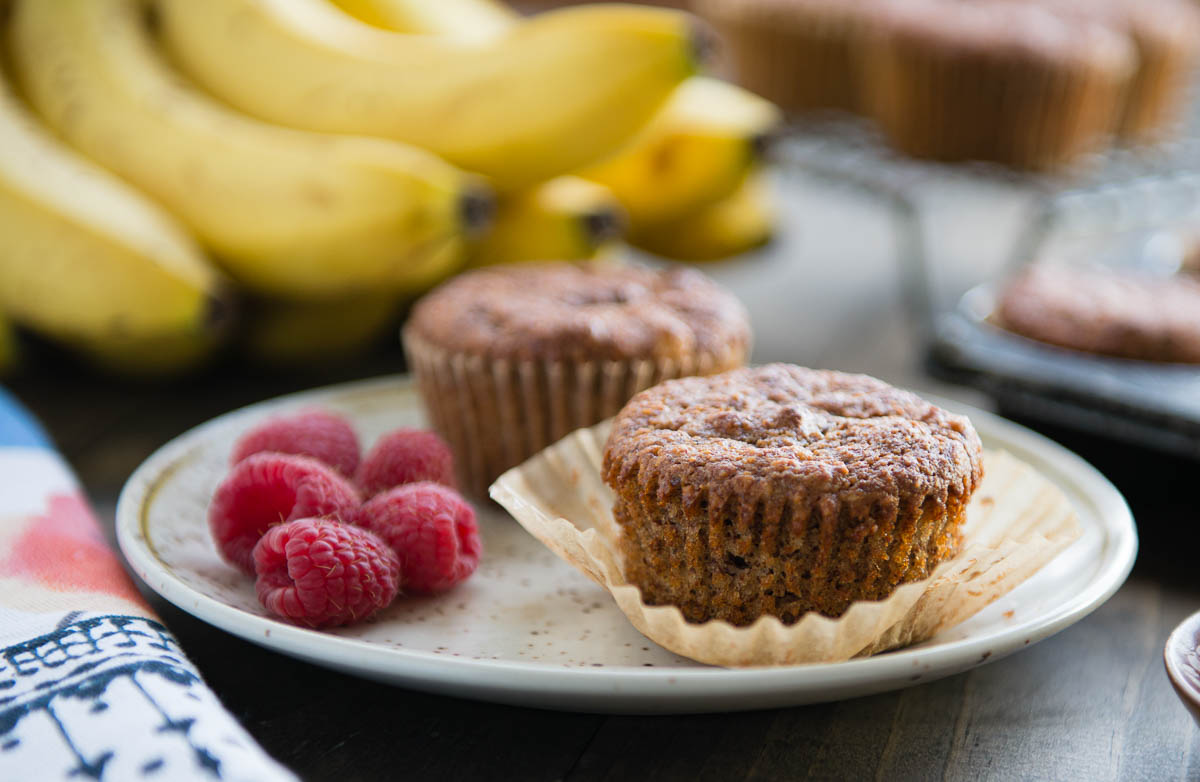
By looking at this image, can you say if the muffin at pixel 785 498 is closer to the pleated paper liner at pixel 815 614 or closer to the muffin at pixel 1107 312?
the pleated paper liner at pixel 815 614

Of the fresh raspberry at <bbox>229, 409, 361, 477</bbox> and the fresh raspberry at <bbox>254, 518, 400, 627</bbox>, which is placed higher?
the fresh raspberry at <bbox>254, 518, 400, 627</bbox>

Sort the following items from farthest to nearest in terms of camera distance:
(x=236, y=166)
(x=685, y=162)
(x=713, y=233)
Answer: (x=713, y=233)
(x=685, y=162)
(x=236, y=166)

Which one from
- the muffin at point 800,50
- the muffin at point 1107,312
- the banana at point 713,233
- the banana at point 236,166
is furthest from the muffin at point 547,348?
the muffin at point 800,50

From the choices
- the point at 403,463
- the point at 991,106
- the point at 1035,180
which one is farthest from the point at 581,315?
the point at 991,106

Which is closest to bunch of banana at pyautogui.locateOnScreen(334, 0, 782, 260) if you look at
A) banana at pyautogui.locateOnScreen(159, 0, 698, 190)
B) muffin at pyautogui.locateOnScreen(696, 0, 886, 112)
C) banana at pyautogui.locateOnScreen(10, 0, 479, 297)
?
banana at pyautogui.locateOnScreen(159, 0, 698, 190)

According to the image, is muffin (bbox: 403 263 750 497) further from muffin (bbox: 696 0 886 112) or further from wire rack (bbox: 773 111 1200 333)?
muffin (bbox: 696 0 886 112)

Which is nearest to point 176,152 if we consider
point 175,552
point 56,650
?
point 175,552

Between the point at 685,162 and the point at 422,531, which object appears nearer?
the point at 422,531

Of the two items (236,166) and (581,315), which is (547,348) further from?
(236,166)
